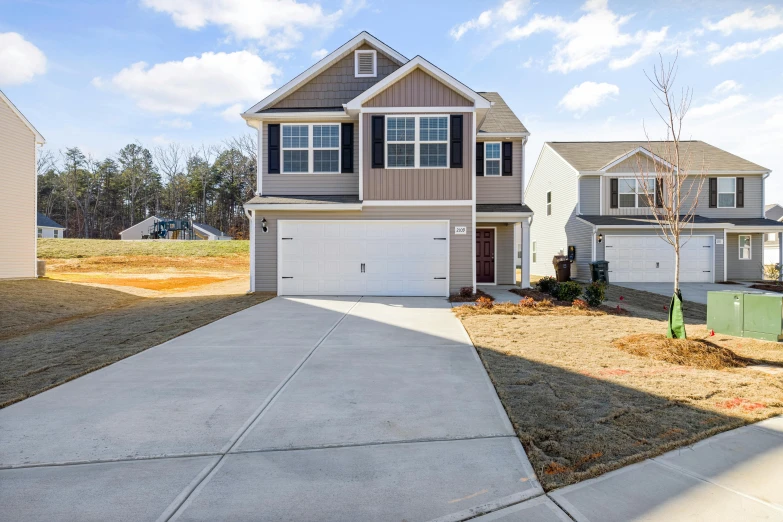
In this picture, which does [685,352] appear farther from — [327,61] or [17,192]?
[17,192]

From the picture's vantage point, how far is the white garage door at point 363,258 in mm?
13172

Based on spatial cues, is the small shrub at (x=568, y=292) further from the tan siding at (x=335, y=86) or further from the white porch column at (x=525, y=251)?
Result: the tan siding at (x=335, y=86)

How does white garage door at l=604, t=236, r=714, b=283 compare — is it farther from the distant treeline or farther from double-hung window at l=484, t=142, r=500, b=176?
the distant treeline

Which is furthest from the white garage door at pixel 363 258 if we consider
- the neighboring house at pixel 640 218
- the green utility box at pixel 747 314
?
the neighboring house at pixel 640 218

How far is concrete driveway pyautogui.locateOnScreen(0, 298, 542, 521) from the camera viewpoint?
263 centimetres

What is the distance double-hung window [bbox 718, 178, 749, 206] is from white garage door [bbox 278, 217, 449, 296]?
15.9m

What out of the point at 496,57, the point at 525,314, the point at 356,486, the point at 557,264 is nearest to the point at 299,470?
the point at 356,486

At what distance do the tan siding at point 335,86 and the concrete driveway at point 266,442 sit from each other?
1021 centimetres

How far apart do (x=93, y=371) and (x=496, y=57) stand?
Result: 1246cm

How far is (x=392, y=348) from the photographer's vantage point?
6.73m

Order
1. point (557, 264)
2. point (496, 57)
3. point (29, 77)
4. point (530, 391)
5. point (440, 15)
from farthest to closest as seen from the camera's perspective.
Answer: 1. point (29, 77)
2. point (557, 264)
3. point (496, 57)
4. point (440, 15)
5. point (530, 391)

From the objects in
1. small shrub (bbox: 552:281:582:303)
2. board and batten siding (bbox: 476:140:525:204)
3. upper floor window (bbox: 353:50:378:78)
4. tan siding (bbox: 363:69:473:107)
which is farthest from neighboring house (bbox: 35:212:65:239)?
small shrub (bbox: 552:281:582:303)

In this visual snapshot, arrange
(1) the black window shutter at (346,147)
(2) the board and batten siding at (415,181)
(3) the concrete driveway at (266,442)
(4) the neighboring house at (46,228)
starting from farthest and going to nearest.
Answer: (4) the neighboring house at (46,228)
(1) the black window shutter at (346,147)
(2) the board and batten siding at (415,181)
(3) the concrete driveway at (266,442)

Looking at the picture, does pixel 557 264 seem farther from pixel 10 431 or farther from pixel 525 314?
pixel 10 431
